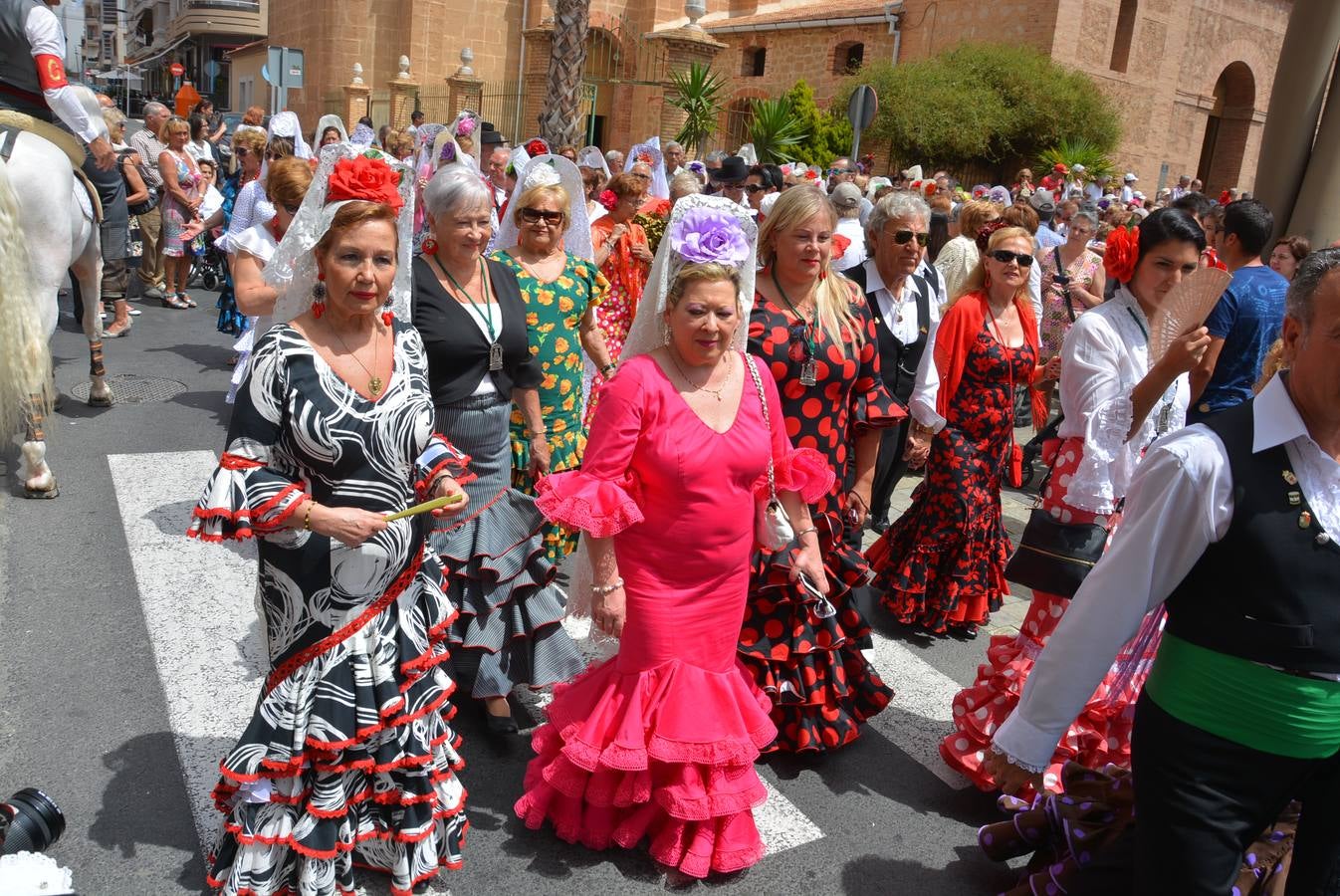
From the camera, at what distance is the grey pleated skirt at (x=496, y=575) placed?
13.3 feet

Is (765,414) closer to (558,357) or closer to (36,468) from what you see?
(558,357)

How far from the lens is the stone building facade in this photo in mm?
28656

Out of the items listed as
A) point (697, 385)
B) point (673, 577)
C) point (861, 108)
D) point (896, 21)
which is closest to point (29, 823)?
point (673, 577)

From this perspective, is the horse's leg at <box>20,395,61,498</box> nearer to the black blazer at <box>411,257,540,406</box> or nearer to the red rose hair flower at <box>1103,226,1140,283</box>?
the black blazer at <box>411,257,540,406</box>

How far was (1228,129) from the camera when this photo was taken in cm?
3716

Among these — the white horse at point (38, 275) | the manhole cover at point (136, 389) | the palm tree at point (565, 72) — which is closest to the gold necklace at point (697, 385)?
the white horse at point (38, 275)

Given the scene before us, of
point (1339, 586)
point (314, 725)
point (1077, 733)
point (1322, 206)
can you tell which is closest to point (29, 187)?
point (314, 725)

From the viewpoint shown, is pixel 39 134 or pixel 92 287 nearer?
pixel 39 134

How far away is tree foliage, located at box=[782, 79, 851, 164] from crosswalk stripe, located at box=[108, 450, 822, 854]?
19.5 meters

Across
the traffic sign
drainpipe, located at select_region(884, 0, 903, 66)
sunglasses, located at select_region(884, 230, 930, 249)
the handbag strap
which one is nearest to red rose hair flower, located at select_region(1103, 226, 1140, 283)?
the handbag strap

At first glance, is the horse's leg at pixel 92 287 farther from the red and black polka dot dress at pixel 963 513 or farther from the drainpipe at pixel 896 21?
the drainpipe at pixel 896 21

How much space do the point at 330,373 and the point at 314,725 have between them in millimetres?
960

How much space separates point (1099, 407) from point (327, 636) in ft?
9.47

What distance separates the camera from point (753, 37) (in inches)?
1341
